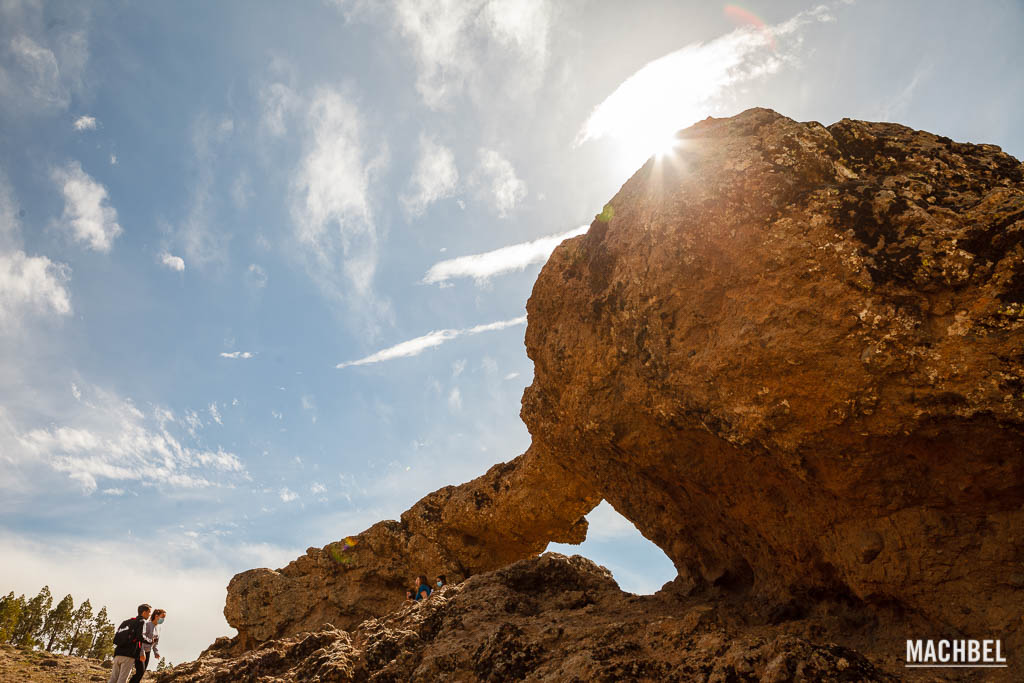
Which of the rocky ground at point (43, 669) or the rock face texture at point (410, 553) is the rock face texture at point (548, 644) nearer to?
the rock face texture at point (410, 553)

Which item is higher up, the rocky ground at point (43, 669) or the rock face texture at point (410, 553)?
the rock face texture at point (410, 553)

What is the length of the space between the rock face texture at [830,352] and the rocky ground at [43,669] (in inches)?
682

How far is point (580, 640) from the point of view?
228 inches

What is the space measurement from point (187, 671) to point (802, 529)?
10.6 meters

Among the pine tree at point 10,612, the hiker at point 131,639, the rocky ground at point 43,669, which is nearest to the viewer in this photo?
the hiker at point 131,639

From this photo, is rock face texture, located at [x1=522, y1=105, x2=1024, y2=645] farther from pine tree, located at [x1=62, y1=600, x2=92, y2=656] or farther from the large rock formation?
pine tree, located at [x1=62, y1=600, x2=92, y2=656]

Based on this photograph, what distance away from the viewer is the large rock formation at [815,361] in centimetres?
430

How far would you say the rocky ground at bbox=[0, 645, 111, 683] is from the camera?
570 inches

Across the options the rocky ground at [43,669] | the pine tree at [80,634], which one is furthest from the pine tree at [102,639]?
the rocky ground at [43,669]

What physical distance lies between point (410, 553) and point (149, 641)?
25.8 feet

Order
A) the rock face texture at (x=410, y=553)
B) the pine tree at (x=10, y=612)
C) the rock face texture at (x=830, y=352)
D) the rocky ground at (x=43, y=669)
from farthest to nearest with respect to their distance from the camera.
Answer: the pine tree at (x=10, y=612)
the rock face texture at (x=410, y=553)
the rocky ground at (x=43, y=669)
the rock face texture at (x=830, y=352)

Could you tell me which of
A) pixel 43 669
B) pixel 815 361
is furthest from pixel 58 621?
pixel 815 361

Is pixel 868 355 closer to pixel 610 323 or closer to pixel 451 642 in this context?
pixel 610 323

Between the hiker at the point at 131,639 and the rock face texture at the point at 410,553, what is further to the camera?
the rock face texture at the point at 410,553
